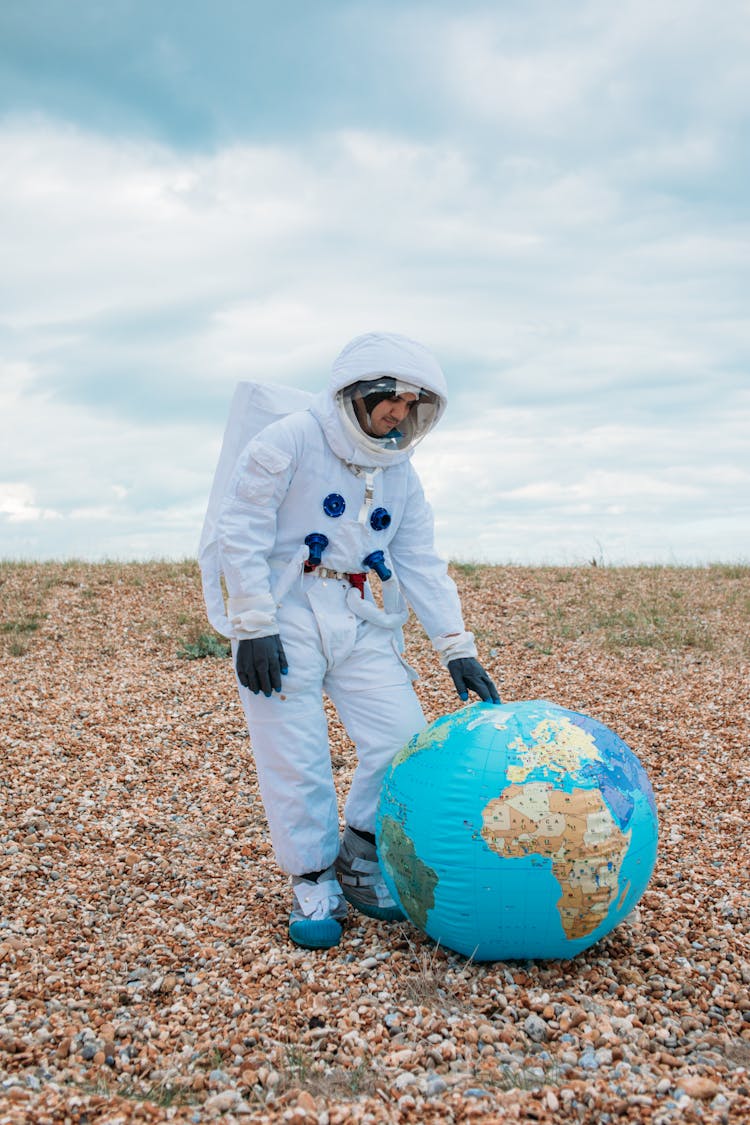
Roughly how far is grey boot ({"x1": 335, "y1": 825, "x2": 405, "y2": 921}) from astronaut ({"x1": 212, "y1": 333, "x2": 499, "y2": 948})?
0.06ft

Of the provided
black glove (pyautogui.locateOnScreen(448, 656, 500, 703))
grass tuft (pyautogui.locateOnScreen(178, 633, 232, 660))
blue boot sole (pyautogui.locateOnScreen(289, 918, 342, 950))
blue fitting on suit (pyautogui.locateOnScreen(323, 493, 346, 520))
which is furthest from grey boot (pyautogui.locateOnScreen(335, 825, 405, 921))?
grass tuft (pyautogui.locateOnScreen(178, 633, 232, 660))

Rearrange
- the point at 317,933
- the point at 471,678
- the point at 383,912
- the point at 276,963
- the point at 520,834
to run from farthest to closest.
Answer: the point at 471,678
the point at 383,912
the point at 317,933
the point at 276,963
the point at 520,834

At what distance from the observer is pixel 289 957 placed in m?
4.17

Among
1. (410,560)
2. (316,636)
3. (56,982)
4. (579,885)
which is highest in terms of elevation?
(410,560)

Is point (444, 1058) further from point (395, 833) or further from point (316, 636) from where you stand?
point (316, 636)

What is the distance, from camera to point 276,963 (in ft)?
13.6

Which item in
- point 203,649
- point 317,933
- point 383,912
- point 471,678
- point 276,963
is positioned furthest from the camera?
point 203,649

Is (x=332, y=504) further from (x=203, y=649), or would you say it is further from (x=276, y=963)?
(x=203, y=649)

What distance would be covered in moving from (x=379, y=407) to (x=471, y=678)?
4.30 feet

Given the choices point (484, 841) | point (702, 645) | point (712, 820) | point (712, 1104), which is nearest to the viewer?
point (712, 1104)

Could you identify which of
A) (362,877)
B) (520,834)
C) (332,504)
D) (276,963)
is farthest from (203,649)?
(520,834)

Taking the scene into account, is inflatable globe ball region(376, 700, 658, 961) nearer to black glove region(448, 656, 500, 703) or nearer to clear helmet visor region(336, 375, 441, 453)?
black glove region(448, 656, 500, 703)

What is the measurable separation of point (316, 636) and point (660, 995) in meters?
1.96

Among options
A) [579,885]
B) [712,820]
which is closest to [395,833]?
[579,885]
